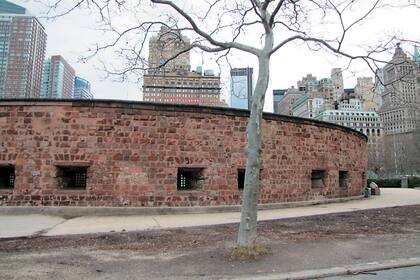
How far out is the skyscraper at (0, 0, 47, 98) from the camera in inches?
589

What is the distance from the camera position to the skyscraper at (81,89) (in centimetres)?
1628

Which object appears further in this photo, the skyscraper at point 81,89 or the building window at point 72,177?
the skyscraper at point 81,89

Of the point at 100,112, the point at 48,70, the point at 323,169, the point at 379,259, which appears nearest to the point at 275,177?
the point at 323,169

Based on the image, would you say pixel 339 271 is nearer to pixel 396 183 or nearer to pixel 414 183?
pixel 414 183

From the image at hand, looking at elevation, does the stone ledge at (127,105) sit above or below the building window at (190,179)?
above

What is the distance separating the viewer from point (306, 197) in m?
15.9

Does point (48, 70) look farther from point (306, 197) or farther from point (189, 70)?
point (306, 197)

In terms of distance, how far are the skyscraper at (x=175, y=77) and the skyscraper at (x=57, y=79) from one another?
7.99m

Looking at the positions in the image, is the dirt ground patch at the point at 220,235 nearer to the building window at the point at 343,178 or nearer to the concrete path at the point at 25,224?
the concrete path at the point at 25,224

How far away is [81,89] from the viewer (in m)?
17.5

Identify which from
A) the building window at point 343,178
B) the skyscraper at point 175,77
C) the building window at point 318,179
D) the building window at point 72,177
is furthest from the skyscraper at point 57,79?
the building window at point 343,178

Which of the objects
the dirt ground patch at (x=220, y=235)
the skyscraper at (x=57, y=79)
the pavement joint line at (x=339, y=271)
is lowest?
the pavement joint line at (x=339, y=271)

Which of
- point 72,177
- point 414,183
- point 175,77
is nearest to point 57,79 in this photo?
point 72,177

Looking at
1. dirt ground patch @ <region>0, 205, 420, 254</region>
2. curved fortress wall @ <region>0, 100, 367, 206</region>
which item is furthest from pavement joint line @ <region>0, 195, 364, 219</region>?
dirt ground patch @ <region>0, 205, 420, 254</region>
